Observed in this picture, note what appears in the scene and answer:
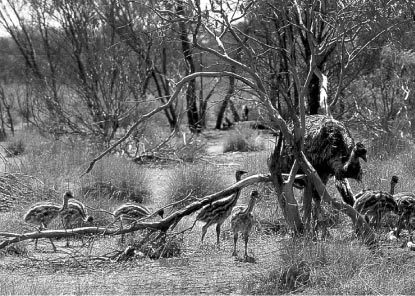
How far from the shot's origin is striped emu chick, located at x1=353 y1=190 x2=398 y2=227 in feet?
26.1

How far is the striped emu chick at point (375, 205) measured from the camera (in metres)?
7.95

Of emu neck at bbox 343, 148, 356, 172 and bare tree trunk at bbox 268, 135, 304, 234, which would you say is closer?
emu neck at bbox 343, 148, 356, 172

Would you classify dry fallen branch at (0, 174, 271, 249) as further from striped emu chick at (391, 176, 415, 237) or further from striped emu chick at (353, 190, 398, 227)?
striped emu chick at (391, 176, 415, 237)

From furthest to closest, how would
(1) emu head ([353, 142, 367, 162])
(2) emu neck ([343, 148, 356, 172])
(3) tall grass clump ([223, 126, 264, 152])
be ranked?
1. (3) tall grass clump ([223, 126, 264, 152])
2. (2) emu neck ([343, 148, 356, 172])
3. (1) emu head ([353, 142, 367, 162])

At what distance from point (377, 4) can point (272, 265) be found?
3040mm

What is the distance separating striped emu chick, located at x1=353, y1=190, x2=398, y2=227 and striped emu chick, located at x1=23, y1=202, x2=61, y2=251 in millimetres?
3631

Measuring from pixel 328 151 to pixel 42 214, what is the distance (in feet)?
11.7

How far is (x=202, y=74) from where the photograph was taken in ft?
24.1

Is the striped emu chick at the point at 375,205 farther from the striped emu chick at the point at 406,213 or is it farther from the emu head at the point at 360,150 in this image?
the emu head at the point at 360,150

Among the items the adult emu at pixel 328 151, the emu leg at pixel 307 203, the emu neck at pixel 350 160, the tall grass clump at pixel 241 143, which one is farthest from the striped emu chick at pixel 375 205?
the tall grass clump at pixel 241 143

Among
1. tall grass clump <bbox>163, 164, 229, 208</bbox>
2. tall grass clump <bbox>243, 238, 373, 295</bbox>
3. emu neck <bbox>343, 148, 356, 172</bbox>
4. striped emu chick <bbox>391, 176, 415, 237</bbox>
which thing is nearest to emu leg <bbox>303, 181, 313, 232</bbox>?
emu neck <bbox>343, 148, 356, 172</bbox>

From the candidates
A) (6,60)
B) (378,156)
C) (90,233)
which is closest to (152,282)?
(90,233)

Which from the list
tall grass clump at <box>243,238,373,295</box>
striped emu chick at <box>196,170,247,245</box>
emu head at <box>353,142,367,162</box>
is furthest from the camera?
striped emu chick at <box>196,170,247,245</box>

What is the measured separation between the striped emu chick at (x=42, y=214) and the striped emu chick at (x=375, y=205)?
3.63 metres
